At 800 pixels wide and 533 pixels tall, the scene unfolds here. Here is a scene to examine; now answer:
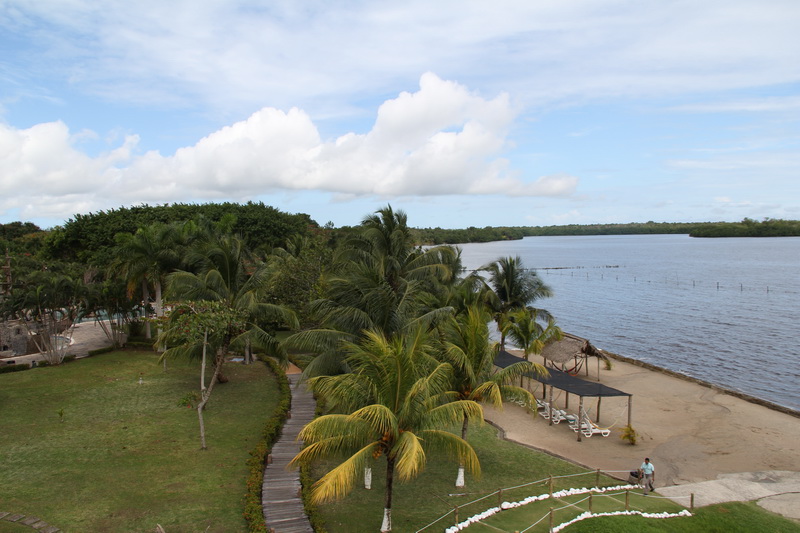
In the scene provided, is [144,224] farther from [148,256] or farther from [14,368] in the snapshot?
[14,368]

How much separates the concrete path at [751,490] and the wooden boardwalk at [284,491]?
378 inches

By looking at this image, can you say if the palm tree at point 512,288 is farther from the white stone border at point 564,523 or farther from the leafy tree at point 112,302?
the leafy tree at point 112,302

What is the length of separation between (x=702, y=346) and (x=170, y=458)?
126ft

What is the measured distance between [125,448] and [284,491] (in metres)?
6.09

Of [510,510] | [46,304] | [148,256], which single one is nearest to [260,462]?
[510,510]

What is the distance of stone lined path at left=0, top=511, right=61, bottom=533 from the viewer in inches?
452

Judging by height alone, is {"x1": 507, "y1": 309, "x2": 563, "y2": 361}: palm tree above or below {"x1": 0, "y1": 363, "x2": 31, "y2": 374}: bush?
above

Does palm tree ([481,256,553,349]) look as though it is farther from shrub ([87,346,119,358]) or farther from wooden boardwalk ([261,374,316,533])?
shrub ([87,346,119,358])

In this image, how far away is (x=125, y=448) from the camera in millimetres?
16312

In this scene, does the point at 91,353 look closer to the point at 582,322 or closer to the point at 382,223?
the point at 382,223

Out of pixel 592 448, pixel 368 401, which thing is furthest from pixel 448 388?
pixel 592 448

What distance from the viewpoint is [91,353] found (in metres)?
29.1

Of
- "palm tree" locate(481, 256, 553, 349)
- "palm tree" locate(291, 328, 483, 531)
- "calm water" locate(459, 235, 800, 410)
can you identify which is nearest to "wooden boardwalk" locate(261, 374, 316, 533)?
"palm tree" locate(291, 328, 483, 531)

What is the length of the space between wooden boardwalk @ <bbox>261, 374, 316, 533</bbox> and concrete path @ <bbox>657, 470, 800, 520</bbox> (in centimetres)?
961
